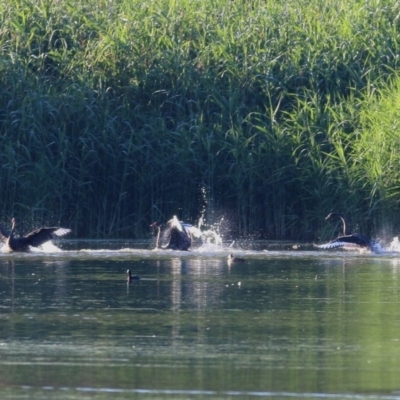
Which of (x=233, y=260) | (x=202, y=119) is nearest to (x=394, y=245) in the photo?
(x=233, y=260)

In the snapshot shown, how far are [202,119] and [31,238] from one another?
3776 mm

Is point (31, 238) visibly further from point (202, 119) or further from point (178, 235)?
point (202, 119)

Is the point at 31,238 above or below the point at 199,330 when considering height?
above

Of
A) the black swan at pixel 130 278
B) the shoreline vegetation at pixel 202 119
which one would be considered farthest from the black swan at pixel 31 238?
the black swan at pixel 130 278

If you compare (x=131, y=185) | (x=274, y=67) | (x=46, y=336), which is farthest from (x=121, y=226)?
(x=46, y=336)

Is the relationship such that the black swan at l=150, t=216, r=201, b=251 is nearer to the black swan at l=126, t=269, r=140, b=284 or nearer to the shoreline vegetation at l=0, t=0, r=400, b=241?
the shoreline vegetation at l=0, t=0, r=400, b=241

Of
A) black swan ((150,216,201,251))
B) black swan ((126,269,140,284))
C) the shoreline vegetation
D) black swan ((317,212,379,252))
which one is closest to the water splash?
black swan ((317,212,379,252))

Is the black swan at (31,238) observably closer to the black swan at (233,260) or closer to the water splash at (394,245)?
the black swan at (233,260)

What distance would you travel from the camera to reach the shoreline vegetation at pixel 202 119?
17.6m

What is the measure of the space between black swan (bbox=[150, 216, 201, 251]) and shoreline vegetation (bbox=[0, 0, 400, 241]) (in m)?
1.18

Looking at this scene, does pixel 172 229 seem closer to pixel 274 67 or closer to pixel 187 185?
pixel 187 185

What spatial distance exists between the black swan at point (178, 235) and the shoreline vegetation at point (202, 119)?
1183mm

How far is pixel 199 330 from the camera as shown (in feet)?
28.9

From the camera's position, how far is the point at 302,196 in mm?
17750
